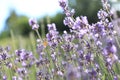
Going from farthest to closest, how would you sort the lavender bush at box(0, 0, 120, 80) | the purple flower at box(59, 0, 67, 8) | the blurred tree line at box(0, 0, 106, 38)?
the blurred tree line at box(0, 0, 106, 38) < the purple flower at box(59, 0, 67, 8) < the lavender bush at box(0, 0, 120, 80)

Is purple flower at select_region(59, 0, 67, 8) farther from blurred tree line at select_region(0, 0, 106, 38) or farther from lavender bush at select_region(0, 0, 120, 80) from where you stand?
blurred tree line at select_region(0, 0, 106, 38)

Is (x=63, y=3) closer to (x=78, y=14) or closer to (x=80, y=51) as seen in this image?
(x=80, y=51)

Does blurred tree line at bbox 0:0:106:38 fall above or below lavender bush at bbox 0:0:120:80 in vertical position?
above

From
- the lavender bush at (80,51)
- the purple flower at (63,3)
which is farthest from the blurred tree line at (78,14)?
the purple flower at (63,3)

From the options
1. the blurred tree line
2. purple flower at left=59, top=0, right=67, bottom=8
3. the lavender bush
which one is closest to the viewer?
the lavender bush

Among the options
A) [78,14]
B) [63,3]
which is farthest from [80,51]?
[78,14]

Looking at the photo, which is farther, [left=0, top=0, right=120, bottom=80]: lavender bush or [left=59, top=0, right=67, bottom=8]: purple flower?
[left=59, top=0, right=67, bottom=8]: purple flower

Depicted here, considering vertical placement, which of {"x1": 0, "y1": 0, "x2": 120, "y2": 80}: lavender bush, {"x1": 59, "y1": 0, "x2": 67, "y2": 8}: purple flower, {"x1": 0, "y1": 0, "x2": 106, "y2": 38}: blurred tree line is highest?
{"x1": 0, "y1": 0, "x2": 106, "y2": 38}: blurred tree line

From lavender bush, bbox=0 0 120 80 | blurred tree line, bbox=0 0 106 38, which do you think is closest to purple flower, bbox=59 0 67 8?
lavender bush, bbox=0 0 120 80

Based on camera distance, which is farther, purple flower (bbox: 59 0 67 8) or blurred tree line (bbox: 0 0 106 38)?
blurred tree line (bbox: 0 0 106 38)
